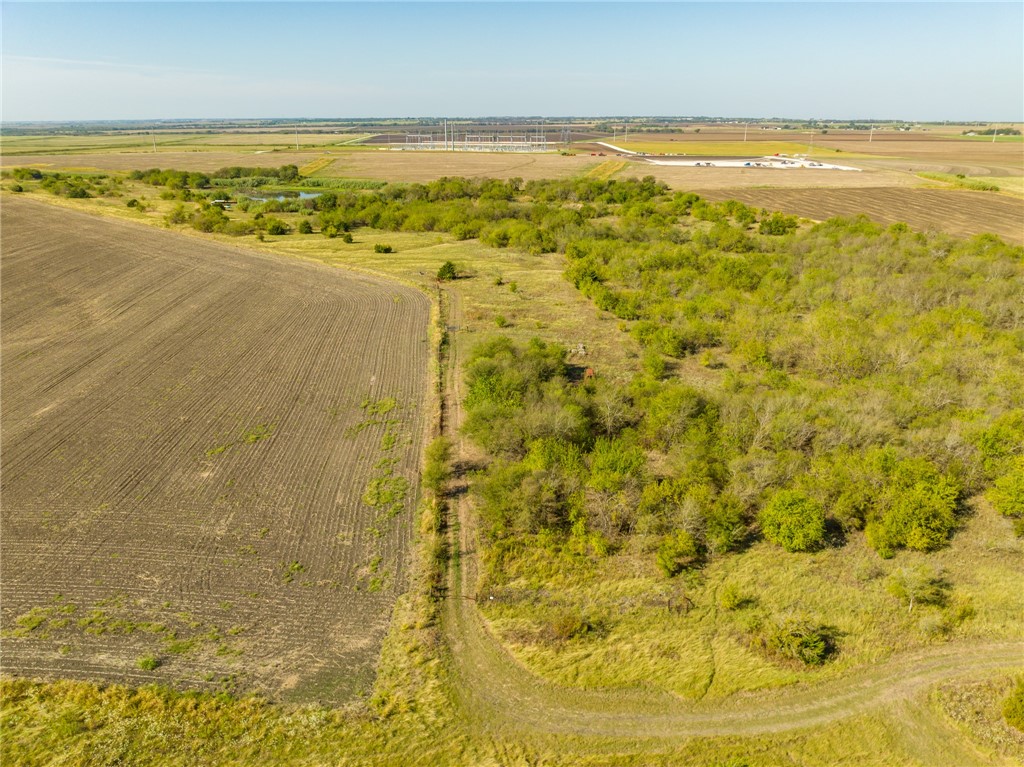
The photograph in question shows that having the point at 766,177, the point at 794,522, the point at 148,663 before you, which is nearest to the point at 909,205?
the point at 766,177

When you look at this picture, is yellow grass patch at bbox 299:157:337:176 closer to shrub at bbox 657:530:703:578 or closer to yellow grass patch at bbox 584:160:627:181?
yellow grass patch at bbox 584:160:627:181

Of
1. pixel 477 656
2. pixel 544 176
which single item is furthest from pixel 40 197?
pixel 477 656

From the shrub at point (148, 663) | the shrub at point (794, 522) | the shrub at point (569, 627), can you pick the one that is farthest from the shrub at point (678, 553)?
the shrub at point (148, 663)

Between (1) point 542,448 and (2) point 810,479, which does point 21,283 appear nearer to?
(1) point 542,448

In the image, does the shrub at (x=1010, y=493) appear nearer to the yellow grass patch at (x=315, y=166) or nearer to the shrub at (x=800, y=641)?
the shrub at (x=800, y=641)

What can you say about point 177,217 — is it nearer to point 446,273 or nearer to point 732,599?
point 446,273

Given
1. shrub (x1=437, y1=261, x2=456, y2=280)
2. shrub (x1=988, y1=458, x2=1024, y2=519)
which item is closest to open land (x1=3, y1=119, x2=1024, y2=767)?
shrub (x1=988, y1=458, x2=1024, y2=519)
